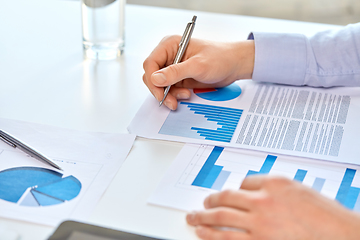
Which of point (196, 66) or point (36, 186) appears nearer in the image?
point (36, 186)

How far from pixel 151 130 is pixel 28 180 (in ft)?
0.70

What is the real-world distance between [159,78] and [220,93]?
15 centimetres

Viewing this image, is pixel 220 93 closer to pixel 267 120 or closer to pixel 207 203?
pixel 267 120

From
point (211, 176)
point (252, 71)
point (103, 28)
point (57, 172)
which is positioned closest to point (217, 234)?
point (211, 176)

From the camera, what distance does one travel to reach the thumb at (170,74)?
2.39ft

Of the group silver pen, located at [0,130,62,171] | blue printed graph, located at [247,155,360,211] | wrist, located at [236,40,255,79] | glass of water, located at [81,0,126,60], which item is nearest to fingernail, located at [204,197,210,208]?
blue printed graph, located at [247,155,360,211]

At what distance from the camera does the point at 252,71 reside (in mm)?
854

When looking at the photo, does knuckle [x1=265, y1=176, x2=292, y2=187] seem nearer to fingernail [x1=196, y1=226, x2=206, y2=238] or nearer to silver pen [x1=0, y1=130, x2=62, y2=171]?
fingernail [x1=196, y1=226, x2=206, y2=238]

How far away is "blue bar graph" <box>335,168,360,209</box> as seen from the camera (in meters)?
0.54

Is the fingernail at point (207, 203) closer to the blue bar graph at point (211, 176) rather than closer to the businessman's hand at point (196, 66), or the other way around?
the blue bar graph at point (211, 176)

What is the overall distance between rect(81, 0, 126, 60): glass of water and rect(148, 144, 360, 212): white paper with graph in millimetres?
390

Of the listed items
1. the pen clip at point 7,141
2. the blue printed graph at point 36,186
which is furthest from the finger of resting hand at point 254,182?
the pen clip at point 7,141

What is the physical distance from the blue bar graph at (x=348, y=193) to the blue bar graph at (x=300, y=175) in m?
0.05

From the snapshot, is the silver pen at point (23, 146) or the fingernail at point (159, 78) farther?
the fingernail at point (159, 78)
